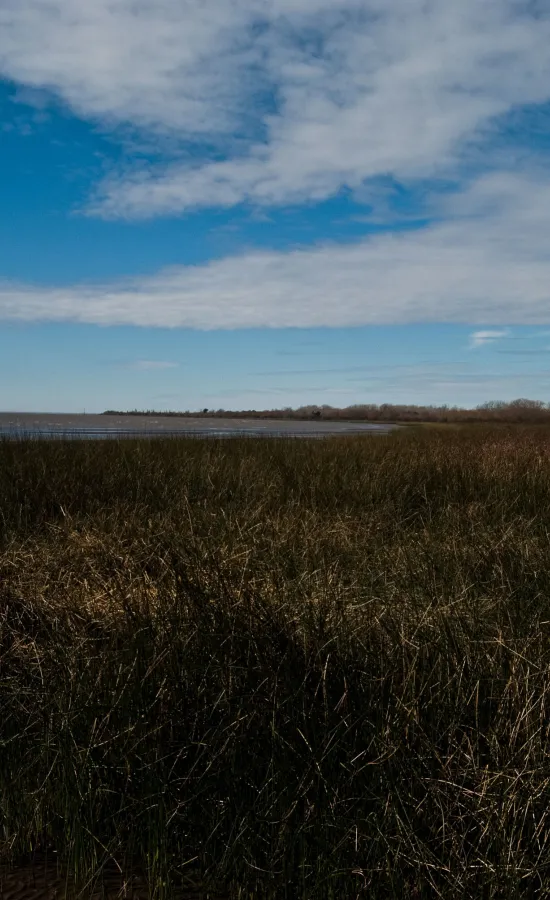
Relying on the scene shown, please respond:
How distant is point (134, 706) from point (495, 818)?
1571 millimetres

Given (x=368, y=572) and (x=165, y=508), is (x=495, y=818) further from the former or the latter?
(x=165, y=508)

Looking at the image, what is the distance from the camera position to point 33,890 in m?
2.45

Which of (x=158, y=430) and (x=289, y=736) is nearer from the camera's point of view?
(x=289, y=736)

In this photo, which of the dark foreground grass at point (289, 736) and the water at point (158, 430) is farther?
the water at point (158, 430)

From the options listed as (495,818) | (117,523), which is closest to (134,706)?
(495,818)

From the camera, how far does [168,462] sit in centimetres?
1098

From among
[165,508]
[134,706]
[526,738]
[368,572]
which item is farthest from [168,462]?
[526,738]

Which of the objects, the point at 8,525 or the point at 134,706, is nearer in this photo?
the point at 134,706

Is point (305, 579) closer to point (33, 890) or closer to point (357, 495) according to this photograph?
point (33, 890)

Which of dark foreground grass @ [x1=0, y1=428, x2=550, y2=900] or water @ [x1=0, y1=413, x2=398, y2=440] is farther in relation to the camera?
water @ [x1=0, y1=413, x2=398, y2=440]

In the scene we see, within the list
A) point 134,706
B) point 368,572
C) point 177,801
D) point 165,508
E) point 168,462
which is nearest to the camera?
point 177,801

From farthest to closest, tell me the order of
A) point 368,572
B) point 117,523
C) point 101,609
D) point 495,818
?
point 117,523, point 368,572, point 101,609, point 495,818

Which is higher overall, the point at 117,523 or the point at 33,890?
the point at 117,523

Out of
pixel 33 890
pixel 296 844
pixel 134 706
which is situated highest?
pixel 134 706
